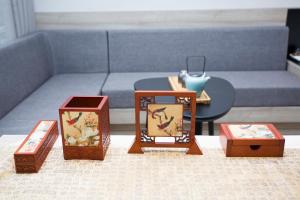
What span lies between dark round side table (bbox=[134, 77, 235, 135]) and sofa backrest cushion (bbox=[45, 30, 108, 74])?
95 cm

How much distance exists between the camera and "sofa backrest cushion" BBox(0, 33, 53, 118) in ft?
7.88

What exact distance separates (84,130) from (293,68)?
2.78m

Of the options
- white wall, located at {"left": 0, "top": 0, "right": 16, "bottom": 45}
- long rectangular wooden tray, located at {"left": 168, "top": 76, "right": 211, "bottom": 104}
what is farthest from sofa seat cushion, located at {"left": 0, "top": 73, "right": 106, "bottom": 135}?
long rectangular wooden tray, located at {"left": 168, "top": 76, "right": 211, "bottom": 104}

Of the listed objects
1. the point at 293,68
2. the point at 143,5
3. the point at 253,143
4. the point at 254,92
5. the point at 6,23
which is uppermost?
the point at 143,5

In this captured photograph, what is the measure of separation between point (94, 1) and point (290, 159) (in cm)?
282

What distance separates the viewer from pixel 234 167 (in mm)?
1062

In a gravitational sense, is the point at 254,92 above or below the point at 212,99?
below

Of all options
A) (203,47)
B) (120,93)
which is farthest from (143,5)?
(120,93)

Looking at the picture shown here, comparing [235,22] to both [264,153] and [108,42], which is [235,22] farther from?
[264,153]

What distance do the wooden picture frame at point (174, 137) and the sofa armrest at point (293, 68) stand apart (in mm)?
2453

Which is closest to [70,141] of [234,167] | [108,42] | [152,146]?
[152,146]

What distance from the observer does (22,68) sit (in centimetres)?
270

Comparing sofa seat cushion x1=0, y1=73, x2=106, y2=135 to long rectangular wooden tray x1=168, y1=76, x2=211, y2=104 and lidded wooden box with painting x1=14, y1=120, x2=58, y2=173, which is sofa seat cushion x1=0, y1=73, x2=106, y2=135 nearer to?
long rectangular wooden tray x1=168, y1=76, x2=211, y2=104

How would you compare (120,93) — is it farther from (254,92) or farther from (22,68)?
(254,92)
